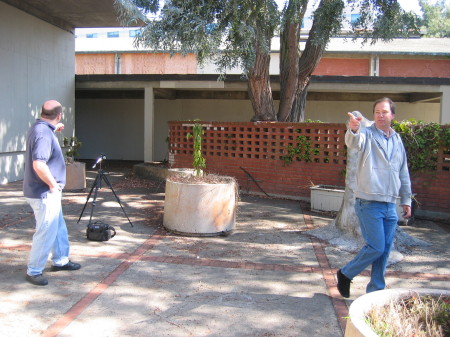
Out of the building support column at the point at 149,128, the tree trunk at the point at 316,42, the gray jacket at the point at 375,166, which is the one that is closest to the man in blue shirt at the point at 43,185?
the gray jacket at the point at 375,166

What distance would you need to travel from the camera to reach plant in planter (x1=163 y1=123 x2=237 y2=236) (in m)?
6.13

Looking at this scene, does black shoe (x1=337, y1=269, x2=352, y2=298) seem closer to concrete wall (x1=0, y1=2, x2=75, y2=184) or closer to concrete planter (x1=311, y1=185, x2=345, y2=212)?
concrete planter (x1=311, y1=185, x2=345, y2=212)

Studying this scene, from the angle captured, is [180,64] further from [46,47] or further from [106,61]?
[46,47]

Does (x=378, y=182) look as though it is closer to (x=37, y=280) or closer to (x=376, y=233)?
(x=376, y=233)

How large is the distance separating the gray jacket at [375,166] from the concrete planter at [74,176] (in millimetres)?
7227

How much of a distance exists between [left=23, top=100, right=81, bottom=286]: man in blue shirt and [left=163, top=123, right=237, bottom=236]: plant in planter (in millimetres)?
2103

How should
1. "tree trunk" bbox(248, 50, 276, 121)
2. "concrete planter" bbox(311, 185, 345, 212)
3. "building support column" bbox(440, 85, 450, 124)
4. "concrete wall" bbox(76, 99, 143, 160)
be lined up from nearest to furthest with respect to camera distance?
1. "concrete planter" bbox(311, 185, 345, 212)
2. "tree trunk" bbox(248, 50, 276, 121)
3. "building support column" bbox(440, 85, 450, 124)
4. "concrete wall" bbox(76, 99, 143, 160)

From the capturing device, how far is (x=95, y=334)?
3363mm

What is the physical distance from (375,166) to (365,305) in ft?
4.89

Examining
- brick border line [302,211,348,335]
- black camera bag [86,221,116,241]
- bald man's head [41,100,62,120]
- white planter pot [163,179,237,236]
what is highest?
bald man's head [41,100,62,120]

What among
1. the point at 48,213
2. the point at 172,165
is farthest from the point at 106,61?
the point at 48,213

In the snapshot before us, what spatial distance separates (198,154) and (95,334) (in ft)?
13.0

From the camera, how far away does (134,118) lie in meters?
17.5

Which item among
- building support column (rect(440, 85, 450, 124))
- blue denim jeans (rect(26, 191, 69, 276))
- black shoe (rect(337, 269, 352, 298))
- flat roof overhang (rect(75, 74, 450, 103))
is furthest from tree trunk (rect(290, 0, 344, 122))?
blue denim jeans (rect(26, 191, 69, 276))
